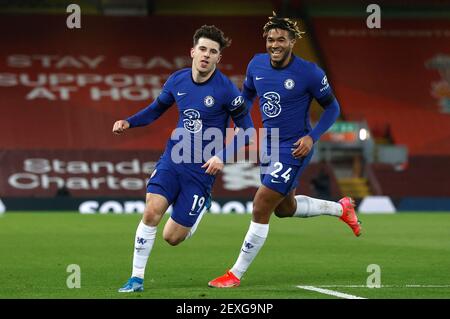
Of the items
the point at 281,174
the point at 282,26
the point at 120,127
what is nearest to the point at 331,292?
the point at 281,174

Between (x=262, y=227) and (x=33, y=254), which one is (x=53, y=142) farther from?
(x=262, y=227)

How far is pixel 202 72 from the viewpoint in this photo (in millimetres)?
9773

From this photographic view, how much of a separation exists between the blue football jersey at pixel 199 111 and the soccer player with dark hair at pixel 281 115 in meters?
0.49

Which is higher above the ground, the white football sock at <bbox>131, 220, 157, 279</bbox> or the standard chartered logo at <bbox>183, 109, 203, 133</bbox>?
the standard chartered logo at <bbox>183, 109, 203, 133</bbox>

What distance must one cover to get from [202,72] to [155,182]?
3.70 feet

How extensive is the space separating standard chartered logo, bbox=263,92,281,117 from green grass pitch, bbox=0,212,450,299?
5.51 feet

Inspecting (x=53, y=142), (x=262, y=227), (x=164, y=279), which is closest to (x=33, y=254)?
(x=164, y=279)

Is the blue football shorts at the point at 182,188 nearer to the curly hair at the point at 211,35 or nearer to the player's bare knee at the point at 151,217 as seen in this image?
the player's bare knee at the point at 151,217

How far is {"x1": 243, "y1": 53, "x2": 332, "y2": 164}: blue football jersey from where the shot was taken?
10.2m

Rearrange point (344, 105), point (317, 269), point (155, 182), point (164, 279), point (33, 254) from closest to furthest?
1. point (155, 182)
2. point (164, 279)
3. point (317, 269)
4. point (33, 254)
5. point (344, 105)

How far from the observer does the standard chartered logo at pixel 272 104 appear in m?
10.2
